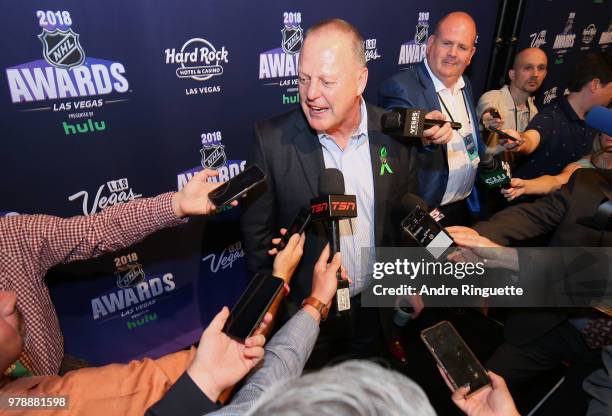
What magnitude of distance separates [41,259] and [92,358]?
1.33 meters

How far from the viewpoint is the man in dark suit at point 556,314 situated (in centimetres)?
169

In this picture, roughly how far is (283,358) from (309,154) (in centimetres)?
97

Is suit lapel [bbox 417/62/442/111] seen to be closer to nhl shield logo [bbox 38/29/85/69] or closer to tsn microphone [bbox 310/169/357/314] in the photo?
tsn microphone [bbox 310/169/357/314]

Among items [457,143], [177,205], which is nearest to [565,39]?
[457,143]

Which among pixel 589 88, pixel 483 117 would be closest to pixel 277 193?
pixel 483 117

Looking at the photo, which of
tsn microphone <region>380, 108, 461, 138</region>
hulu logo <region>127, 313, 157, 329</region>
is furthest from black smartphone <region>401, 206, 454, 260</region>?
hulu logo <region>127, 313, 157, 329</region>

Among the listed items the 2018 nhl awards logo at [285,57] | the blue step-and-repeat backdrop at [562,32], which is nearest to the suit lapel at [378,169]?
the 2018 nhl awards logo at [285,57]

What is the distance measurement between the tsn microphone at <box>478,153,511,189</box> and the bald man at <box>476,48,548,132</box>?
936mm

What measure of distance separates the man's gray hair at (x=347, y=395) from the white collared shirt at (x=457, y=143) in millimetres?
2202

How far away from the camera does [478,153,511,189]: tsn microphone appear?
2.57 meters

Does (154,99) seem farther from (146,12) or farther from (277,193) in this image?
(277,193)

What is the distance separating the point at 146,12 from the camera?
2.00 metres

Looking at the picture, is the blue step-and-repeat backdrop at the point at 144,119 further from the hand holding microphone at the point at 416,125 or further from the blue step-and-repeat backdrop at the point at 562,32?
the blue step-and-repeat backdrop at the point at 562,32

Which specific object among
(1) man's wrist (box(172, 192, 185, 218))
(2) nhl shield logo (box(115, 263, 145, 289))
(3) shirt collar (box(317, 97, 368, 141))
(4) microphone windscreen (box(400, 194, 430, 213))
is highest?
(3) shirt collar (box(317, 97, 368, 141))
